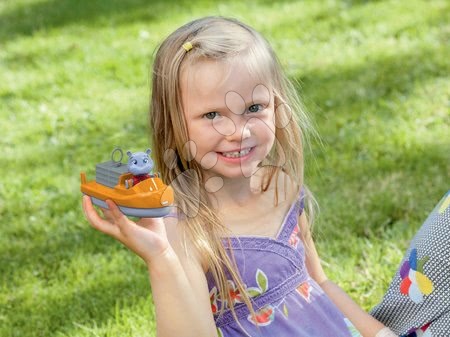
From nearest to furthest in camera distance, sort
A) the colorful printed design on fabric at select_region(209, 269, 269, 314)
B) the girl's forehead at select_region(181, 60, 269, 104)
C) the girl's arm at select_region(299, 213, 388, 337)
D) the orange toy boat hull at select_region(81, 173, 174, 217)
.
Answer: the orange toy boat hull at select_region(81, 173, 174, 217), the girl's forehead at select_region(181, 60, 269, 104), the colorful printed design on fabric at select_region(209, 269, 269, 314), the girl's arm at select_region(299, 213, 388, 337)

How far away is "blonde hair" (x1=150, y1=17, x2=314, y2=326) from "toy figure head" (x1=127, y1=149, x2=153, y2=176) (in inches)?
10.5

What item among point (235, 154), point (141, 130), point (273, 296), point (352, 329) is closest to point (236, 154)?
point (235, 154)

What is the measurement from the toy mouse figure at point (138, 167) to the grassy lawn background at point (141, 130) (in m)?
0.82

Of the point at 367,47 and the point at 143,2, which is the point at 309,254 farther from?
the point at 143,2

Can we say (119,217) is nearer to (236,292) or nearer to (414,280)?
(236,292)

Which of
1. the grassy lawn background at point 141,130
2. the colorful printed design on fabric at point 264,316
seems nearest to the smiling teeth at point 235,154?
the colorful printed design on fabric at point 264,316

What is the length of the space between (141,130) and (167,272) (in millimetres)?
2650

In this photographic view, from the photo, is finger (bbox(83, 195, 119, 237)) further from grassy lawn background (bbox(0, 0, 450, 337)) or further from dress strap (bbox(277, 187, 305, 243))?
grassy lawn background (bbox(0, 0, 450, 337))

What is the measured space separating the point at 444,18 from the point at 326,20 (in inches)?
31.4

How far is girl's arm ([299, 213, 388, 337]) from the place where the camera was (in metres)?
2.17

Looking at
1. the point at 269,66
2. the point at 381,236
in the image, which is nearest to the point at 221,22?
the point at 269,66

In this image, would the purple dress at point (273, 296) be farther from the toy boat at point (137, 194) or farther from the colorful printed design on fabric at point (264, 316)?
the toy boat at point (137, 194)

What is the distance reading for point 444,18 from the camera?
5477 millimetres

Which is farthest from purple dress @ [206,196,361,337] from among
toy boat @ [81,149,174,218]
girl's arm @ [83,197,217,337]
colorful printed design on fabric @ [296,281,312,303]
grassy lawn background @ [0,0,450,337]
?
grassy lawn background @ [0,0,450,337]
